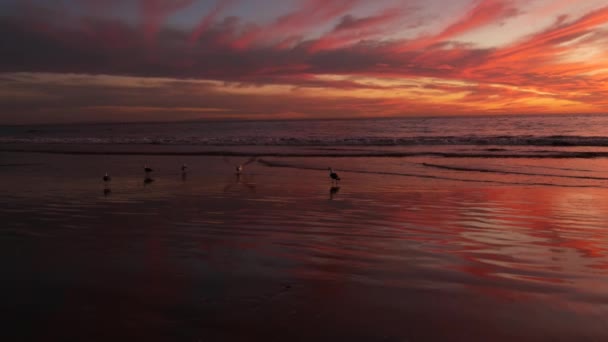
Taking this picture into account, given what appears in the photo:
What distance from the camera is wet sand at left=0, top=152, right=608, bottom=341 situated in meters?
3.86

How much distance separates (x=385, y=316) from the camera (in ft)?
13.2

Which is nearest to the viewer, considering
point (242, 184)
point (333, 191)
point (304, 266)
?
point (304, 266)

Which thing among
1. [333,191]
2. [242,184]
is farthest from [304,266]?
[242,184]

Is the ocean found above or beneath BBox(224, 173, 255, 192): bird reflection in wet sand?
beneath

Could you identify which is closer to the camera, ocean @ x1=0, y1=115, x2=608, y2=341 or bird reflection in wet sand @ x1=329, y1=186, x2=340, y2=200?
→ ocean @ x1=0, y1=115, x2=608, y2=341

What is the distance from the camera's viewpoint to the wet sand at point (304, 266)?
3.86 metres

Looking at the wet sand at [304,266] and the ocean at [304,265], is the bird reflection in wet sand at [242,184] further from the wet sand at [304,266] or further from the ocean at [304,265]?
the wet sand at [304,266]

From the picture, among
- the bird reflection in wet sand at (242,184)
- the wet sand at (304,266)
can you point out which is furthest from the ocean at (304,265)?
the bird reflection in wet sand at (242,184)

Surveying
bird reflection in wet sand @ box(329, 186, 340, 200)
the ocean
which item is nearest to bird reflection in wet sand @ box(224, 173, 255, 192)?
the ocean

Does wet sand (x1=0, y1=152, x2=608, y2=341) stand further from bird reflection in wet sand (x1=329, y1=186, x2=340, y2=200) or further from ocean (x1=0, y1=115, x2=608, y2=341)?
bird reflection in wet sand (x1=329, y1=186, x2=340, y2=200)

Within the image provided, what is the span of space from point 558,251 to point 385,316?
3.91m

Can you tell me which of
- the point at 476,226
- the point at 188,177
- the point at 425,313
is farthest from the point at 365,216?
the point at 188,177

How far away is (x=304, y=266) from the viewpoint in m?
5.55

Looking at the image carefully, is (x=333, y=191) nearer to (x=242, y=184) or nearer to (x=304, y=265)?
(x=242, y=184)
